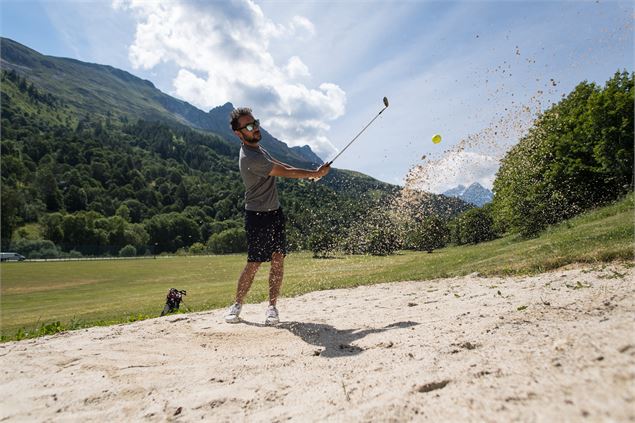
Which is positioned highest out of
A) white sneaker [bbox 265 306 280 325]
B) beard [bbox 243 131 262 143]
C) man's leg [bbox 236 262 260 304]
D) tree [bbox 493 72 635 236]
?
tree [bbox 493 72 635 236]

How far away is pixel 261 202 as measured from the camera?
6.74 meters

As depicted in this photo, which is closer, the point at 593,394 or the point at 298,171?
the point at 593,394

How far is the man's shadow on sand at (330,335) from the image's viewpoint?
4695 mm

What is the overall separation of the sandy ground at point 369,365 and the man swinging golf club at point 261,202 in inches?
31.9

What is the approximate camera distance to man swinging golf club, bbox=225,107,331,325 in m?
6.58

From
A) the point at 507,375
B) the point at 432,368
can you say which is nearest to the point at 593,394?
the point at 507,375

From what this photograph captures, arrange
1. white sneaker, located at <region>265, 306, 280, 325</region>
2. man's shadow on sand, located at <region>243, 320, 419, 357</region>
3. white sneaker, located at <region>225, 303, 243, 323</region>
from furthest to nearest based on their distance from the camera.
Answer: white sneaker, located at <region>225, 303, 243, 323</region> → white sneaker, located at <region>265, 306, 280, 325</region> → man's shadow on sand, located at <region>243, 320, 419, 357</region>

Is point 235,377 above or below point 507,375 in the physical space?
below

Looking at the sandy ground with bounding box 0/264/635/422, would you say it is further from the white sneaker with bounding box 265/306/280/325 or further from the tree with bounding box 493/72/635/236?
the tree with bounding box 493/72/635/236

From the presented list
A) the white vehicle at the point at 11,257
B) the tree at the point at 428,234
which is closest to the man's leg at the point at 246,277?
the tree at the point at 428,234

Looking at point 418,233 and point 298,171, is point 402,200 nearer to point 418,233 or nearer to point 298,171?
point 298,171

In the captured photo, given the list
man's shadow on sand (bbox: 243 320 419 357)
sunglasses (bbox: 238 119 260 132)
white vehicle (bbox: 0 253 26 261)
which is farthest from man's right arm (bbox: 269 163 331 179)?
white vehicle (bbox: 0 253 26 261)

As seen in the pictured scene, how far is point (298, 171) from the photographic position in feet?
21.5

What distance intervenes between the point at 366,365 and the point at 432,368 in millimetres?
764
